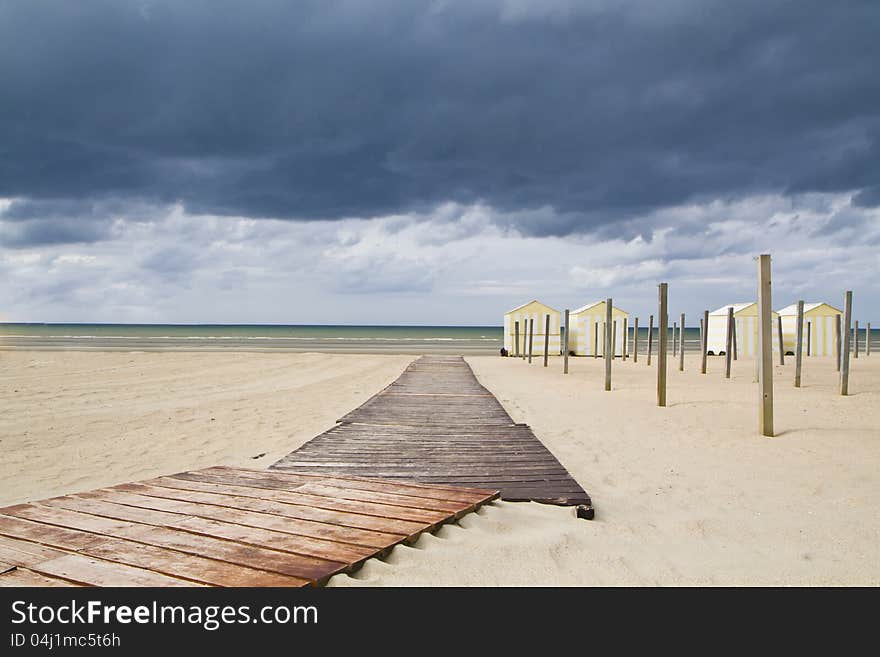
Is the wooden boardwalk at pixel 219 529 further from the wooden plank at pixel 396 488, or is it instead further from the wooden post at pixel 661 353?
the wooden post at pixel 661 353

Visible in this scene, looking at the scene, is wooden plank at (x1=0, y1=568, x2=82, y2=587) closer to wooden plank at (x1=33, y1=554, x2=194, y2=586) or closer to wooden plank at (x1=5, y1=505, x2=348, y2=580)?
wooden plank at (x1=33, y1=554, x2=194, y2=586)

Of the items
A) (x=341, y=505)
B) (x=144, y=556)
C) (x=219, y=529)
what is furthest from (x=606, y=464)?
(x=144, y=556)

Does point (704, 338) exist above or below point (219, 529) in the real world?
above

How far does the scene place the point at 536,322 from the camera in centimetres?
2823

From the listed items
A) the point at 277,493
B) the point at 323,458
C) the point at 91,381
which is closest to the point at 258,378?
the point at 91,381

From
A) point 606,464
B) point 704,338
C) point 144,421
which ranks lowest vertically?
point 144,421

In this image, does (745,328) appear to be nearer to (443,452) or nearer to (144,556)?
(443,452)

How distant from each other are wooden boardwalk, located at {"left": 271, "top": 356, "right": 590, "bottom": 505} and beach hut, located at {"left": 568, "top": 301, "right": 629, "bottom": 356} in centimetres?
2043

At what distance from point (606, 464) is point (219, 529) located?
3809 mm

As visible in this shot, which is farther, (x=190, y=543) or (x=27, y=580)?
(x=190, y=543)
